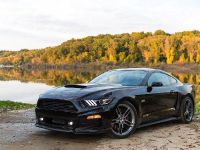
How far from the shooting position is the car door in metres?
9.41

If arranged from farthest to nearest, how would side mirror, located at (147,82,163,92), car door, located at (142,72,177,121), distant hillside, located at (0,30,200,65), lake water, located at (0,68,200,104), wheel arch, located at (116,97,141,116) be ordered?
distant hillside, located at (0,30,200,65), lake water, located at (0,68,200,104), side mirror, located at (147,82,163,92), car door, located at (142,72,177,121), wheel arch, located at (116,97,141,116)

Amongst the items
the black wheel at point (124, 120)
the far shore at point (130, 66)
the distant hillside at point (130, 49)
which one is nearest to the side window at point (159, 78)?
the black wheel at point (124, 120)

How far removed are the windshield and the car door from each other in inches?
10.9

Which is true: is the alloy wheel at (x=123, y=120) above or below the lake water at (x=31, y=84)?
above

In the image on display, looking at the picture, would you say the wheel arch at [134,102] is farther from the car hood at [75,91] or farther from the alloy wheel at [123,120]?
the car hood at [75,91]

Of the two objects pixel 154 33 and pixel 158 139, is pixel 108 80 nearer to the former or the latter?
pixel 158 139

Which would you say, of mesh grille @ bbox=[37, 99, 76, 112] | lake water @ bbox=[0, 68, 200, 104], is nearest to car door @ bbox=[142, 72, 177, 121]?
mesh grille @ bbox=[37, 99, 76, 112]

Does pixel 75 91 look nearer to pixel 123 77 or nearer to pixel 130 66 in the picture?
pixel 123 77

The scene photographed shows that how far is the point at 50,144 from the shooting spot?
809 cm

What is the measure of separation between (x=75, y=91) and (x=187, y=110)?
12.5 ft

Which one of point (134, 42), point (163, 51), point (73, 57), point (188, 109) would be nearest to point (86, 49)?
point (73, 57)

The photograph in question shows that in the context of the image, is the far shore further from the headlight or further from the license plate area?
the license plate area

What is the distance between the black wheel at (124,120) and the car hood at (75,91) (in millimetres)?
467

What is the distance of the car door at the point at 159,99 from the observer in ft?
30.9
